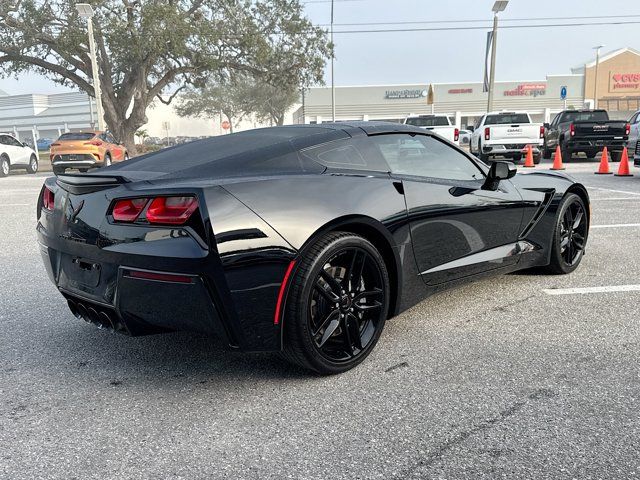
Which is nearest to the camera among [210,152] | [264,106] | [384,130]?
[210,152]

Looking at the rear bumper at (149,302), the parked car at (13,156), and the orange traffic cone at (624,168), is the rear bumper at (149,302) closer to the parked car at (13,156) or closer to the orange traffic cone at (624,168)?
the orange traffic cone at (624,168)

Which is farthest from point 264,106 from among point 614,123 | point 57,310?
point 57,310

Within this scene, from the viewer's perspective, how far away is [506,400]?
8.71ft

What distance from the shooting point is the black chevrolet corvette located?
2.57m

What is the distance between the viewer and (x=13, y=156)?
20.5m

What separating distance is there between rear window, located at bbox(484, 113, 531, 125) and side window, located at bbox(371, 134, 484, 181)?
16.3m

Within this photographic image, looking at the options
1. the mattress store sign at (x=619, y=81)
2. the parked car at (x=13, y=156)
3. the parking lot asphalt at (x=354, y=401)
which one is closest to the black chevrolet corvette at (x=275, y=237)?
the parking lot asphalt at (x=354, y=401)

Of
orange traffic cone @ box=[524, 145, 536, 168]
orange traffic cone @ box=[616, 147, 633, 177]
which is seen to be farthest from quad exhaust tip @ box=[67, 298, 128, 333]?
orange traffic cone @ box=[524, 145, 536, 168]

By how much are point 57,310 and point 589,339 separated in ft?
11.9

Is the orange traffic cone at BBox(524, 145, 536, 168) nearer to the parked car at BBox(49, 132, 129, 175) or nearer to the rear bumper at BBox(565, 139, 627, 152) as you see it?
the rear bumper at BBox(565, 139, 627, 152)

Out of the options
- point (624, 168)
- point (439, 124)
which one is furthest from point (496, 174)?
point (439, 124)

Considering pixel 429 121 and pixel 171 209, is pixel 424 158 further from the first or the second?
pixel 429 121

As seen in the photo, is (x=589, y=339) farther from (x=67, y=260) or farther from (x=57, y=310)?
(x=57, y=310)

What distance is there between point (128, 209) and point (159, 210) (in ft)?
0.63
